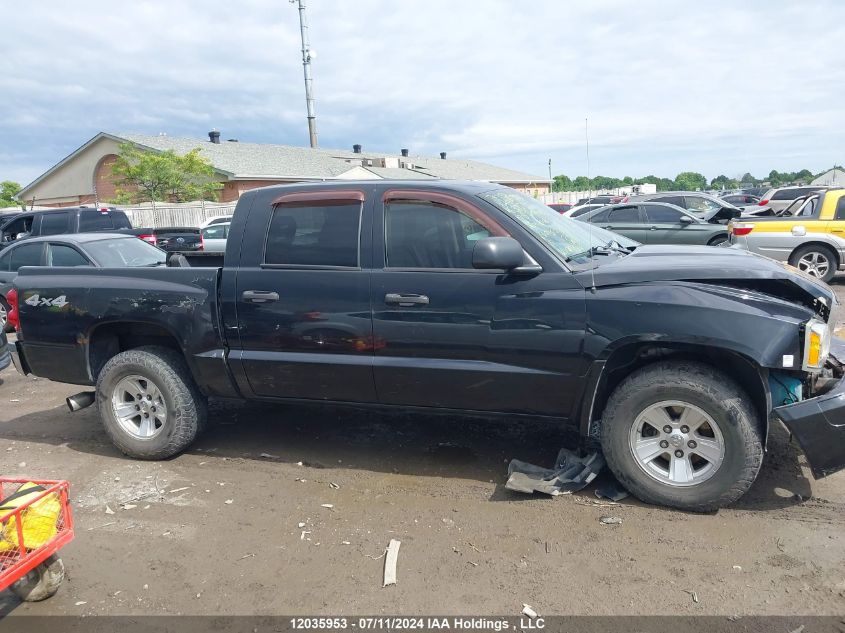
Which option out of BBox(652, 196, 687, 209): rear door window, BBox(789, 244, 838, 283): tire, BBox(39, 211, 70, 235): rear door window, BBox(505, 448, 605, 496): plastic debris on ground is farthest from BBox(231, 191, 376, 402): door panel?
BBox(652, 196, 687, 209): rear door window

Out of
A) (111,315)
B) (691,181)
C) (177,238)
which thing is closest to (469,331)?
(111,315)

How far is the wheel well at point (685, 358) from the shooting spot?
350cm

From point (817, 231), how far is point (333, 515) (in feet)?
34.6

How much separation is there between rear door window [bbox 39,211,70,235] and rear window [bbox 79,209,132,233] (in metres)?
0.35

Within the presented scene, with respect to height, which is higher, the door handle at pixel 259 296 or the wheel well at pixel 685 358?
the door handle at pixel 259 296

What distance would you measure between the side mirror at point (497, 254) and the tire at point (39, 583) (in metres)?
2.69

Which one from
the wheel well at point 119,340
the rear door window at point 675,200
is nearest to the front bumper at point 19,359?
the wheel well at point 119,340

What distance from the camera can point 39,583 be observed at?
3107 mm

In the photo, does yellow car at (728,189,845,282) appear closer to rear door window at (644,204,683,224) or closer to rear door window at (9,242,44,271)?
rear door window at (644,204,683,224)

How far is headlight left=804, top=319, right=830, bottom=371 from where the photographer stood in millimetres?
3309

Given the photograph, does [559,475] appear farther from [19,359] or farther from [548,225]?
[19,359]

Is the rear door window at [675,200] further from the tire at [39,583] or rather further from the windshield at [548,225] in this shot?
the tire at [39,583]

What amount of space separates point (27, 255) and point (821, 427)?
34.8 feet

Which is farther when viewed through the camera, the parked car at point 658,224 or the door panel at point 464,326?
the parked car at point 658,224
